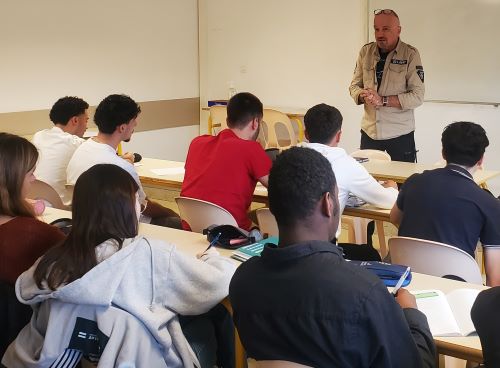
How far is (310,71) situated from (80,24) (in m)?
2.54

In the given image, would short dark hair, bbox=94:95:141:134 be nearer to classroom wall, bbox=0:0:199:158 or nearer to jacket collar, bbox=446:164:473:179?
jacket collar, bbox=446:164:473:179

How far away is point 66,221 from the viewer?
274cm

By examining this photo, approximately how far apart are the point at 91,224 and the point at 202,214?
1289 millimetres

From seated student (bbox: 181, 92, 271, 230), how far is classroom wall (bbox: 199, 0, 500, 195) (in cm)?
330

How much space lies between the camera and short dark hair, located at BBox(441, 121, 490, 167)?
259 centimetres

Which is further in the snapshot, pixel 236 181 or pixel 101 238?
pixel 236 181

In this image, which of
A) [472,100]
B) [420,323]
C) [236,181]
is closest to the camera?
[420,323]

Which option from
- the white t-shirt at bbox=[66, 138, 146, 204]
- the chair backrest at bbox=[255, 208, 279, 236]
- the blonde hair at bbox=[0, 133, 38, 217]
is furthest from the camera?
the white t-shirt at bbox=[66, 138, 146, 204]

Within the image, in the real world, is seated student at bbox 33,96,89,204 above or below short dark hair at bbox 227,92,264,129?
below

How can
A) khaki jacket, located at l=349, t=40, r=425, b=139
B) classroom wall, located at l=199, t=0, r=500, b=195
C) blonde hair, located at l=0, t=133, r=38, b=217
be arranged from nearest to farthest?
1. blonde hair, located at l=0, t=133, r=38, b=217
2. khaki jacket, located at l=349, t=40, r=425, b=139
3. classroom wall, located at l=199, t=0, r=500, b=195

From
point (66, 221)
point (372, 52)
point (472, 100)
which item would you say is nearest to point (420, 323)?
point (66, 221)

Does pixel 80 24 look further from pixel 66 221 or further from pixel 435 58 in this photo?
pixel 66 221

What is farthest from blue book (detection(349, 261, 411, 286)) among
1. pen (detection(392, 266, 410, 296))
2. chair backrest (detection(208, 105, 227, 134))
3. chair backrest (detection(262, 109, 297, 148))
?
chair backrest (detection(208, 105, 227, 134))

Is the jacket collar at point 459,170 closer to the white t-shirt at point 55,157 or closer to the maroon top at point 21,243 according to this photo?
the maroon top at point 21,243
